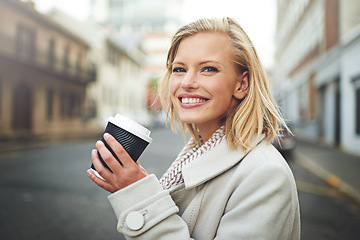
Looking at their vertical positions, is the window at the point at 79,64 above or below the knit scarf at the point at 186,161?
above

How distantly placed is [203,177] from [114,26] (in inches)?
3216

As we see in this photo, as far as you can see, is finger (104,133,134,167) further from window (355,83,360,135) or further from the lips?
window (355,83,360,135)

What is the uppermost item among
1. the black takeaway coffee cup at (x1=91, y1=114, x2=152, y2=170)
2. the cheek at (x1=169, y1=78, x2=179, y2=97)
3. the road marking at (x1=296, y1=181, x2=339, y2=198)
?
the cheek at (x1=169, y1=78, x2=179, y2=97)

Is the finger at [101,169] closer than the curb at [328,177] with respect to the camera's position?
Yes

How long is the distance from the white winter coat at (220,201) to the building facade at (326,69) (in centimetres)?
367

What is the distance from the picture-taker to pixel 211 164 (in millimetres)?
1319

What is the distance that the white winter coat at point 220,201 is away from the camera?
3.73 feet

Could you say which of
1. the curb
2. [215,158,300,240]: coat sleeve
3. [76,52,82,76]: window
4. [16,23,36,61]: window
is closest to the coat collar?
[215,158,300,240]: coat sleeve

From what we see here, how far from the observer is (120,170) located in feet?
4.15

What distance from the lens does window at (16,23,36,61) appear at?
67.3 ft

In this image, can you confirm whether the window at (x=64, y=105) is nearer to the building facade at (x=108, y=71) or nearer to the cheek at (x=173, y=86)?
the building facade at (x=108, y=71)

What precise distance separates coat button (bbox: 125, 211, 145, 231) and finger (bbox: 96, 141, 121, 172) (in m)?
0.19

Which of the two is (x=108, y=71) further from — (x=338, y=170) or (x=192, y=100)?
(x=192, y=100)

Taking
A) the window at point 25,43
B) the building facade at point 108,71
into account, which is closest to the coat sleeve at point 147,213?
the window at point 25,43
